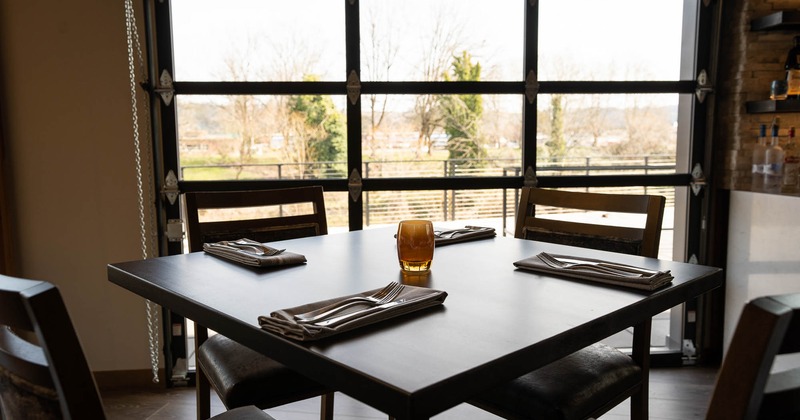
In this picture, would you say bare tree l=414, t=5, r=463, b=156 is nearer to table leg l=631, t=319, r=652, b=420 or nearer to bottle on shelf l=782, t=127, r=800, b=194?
table leg l=631, t=319, r=652, b=420

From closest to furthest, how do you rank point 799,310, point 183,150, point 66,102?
point 799,310
point 66,102
point 183,150

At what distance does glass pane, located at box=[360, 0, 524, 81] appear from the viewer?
282 cm

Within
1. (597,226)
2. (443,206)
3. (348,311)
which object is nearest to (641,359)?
(597,226)

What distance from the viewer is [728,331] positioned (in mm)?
2922

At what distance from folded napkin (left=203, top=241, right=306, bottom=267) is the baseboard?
1.53m

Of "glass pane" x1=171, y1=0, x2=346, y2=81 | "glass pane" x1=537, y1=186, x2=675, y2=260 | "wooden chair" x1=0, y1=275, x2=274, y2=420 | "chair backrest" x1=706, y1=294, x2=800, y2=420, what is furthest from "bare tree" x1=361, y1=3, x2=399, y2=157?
"chair backrest" x1=706, y1=294, x2=800, y2=420

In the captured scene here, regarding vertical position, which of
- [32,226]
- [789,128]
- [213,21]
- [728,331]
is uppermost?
[213,21]

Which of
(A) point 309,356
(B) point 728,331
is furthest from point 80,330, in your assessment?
(B) point 728,331

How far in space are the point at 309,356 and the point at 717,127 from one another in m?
2.79

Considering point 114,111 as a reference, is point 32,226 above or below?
below

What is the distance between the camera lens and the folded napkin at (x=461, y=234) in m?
1.69

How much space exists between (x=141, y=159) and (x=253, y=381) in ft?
5.26

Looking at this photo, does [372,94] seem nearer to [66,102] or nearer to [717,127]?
[66,102]

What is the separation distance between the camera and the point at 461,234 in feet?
5.73
